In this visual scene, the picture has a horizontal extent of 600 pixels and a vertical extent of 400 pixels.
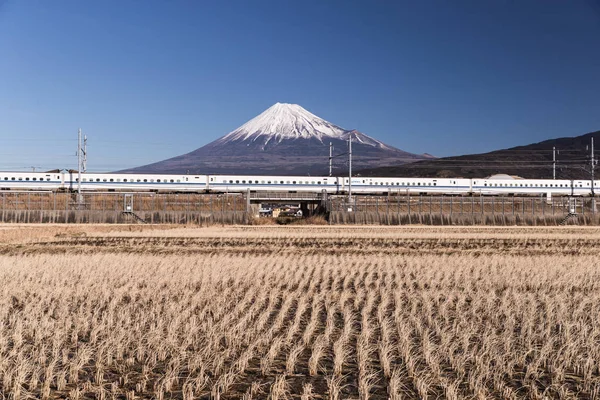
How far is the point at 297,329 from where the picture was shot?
9.64 m

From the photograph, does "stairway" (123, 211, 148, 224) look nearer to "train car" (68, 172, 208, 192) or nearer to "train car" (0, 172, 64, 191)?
"train car" (68, 172, 208, 192)

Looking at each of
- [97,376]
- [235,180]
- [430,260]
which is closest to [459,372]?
[97,376]

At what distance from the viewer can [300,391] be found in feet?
22.0

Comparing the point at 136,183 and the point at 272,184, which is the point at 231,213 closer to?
the point at 272,184

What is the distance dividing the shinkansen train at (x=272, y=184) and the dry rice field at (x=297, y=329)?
150ft

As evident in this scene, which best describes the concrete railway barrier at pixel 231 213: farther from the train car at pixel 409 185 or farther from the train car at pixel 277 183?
the train car at pixel 409 185

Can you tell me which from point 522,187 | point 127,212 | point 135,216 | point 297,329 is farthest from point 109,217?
point 522,187

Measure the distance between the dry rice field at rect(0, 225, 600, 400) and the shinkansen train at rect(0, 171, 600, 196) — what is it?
4573cm

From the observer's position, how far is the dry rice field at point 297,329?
22.5 feet

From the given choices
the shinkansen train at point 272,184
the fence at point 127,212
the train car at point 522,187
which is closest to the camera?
the fence at point 127,212

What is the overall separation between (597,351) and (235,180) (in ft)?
205

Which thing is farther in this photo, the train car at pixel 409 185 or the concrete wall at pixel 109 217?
the train car at pixel 409 185

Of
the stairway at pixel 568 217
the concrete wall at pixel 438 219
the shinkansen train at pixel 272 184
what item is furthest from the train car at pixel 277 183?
the stairway at pixel 568 217

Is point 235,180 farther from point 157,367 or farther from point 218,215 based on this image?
point 157,367
